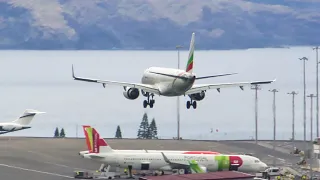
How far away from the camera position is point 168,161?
110 m

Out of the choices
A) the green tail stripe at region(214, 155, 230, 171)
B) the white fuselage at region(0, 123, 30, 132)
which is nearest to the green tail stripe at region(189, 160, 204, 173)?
the green tail stripe at region(214, 155, 230, 171)

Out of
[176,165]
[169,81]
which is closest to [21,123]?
[176,165]

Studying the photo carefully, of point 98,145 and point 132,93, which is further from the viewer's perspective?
point 98,145

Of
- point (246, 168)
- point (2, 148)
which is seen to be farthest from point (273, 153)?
point (2, 148)

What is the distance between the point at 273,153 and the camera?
138 metres

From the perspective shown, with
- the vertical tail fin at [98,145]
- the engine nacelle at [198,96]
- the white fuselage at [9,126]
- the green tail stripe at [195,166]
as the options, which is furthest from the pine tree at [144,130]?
the engine nacelle at [198,96]

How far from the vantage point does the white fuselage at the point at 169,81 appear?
7514 centimetres

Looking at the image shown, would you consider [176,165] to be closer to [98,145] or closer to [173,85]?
[98,145]

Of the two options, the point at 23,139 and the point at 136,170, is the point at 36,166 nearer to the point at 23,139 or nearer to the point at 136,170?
the point at 136,170

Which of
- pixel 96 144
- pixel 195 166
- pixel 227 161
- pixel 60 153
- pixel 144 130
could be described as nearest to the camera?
pixel 195 166

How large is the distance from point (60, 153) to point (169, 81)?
53737mm

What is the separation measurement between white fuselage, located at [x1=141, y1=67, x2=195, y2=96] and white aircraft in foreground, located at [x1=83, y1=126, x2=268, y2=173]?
87.3 feet

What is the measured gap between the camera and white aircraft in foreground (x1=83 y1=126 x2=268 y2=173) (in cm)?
10938

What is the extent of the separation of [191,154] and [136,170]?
650cm
